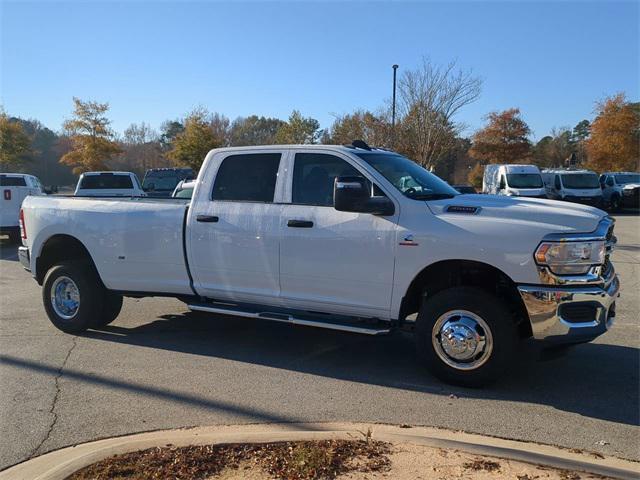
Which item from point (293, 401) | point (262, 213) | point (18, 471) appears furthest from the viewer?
point (262, 213)

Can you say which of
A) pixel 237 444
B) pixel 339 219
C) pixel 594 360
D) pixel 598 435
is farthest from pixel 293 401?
pixel 594 360

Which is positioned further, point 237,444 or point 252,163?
point 252,163

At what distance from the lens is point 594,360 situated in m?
5.54

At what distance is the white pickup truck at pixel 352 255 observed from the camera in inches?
174

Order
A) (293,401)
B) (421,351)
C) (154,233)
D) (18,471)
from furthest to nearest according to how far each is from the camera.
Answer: (154,233), (421,351), (293,401), (18,471)

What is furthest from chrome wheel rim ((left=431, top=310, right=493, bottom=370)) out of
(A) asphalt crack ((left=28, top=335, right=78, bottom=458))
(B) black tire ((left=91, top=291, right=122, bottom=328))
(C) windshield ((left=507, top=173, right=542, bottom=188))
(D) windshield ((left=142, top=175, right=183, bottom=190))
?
(C) windshield ((left=507, top=173, right=542, bottom=188))

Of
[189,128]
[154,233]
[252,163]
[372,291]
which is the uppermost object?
[189,128]

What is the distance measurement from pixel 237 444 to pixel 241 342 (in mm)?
2694

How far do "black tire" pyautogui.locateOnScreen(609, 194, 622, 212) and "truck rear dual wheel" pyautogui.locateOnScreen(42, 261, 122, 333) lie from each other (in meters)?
28.4

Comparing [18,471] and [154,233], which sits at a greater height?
[154,233]

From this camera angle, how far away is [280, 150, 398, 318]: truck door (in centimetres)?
496

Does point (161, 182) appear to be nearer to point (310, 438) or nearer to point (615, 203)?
point (310, 438)

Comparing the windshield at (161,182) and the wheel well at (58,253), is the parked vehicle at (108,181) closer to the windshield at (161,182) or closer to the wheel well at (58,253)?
the windshield at (161,182)

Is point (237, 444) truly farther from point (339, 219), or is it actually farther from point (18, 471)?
point (339, 219)
